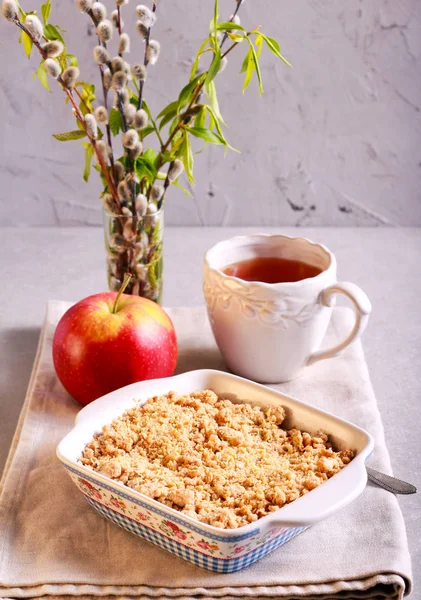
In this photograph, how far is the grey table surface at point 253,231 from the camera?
911 millimetres

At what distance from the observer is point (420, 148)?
146cm

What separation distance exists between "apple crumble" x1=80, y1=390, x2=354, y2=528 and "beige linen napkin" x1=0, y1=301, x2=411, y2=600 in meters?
0.06

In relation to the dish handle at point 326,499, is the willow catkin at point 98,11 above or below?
above

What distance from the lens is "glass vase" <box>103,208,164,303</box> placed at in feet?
3.20

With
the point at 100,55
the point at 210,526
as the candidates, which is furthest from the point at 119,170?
the point at 210,526

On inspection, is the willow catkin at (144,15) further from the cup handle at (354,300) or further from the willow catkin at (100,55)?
the cup handle at (354,300)

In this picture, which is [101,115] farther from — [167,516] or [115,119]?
[167,516]

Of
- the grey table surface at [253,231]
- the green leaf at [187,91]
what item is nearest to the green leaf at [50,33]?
the green leaf at [187,91]

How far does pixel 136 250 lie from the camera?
99 centimetres

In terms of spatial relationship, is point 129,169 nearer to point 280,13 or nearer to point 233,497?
point 233,497

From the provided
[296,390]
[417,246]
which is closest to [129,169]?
[296,390]

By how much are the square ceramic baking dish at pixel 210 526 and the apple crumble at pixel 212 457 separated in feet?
0.05

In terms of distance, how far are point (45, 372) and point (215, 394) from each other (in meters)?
0.25

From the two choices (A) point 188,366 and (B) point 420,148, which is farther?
(B) point 420,148
